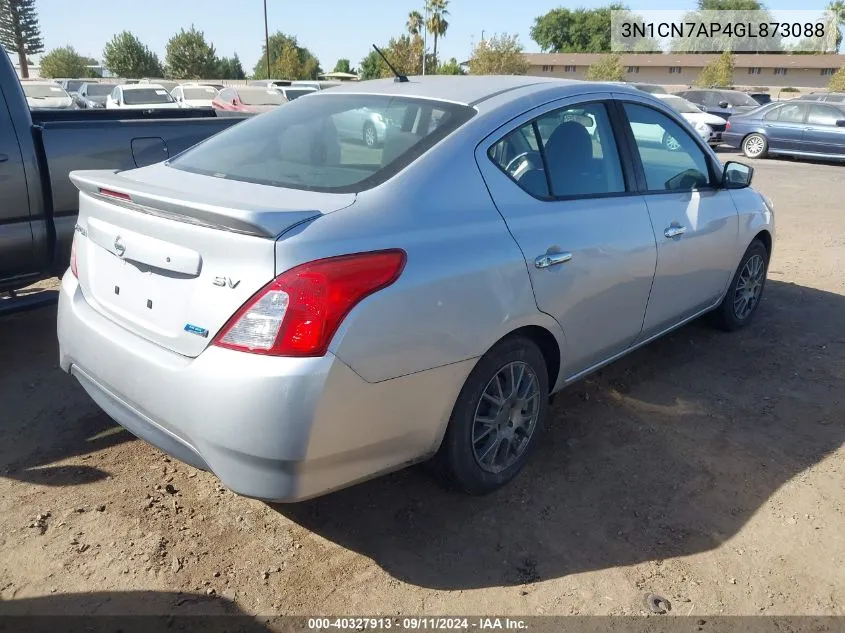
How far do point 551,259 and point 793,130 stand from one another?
17.3 m

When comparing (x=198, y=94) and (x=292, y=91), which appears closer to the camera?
(x=292, y=91)

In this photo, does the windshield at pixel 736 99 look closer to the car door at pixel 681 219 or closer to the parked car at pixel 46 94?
the parked car at pixel 46 94

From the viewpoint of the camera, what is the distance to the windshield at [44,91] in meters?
18.2

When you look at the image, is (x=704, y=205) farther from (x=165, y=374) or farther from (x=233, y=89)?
(x=233, y=89)

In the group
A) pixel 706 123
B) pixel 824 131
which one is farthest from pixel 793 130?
pixel 706 123

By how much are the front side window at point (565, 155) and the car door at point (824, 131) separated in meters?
16.2

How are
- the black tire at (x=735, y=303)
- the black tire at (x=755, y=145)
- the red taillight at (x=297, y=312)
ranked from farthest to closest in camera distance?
1. the black tire at (x=755, y=145)
2. the black tire at (x=735, y=303)
3. the red taillight at (x=297, y=312)

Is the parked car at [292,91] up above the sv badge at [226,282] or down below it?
above

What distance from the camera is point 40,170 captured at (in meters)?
4.20

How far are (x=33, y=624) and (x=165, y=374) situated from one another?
930mm

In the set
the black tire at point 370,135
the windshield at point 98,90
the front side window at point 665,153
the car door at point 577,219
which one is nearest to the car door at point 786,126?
the front side window at point 665,153

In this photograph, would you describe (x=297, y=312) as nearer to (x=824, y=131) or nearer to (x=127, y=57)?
(x=824, y=131)

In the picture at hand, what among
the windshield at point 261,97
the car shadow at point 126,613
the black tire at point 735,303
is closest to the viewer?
the car shadow at point 126,613

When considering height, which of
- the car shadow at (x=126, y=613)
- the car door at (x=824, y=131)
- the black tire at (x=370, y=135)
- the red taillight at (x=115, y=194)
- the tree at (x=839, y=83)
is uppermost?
the tree at (x=839, y=83)
